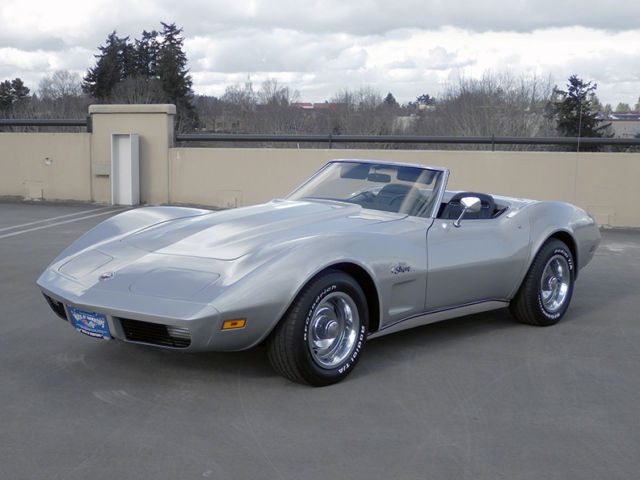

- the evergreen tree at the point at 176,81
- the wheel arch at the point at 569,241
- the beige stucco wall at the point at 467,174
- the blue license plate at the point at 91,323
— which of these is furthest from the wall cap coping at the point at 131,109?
the evergreen tree at the point at 176,81

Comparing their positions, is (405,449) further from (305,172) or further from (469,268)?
(305,172)

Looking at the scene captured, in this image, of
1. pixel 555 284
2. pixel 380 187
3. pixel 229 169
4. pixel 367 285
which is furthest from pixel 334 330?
pixel 229 169

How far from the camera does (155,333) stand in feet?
12.9

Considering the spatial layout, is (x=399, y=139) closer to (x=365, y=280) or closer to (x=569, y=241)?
(x=569, y=241)

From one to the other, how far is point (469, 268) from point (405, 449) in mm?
1945

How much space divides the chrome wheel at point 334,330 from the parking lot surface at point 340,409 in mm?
171

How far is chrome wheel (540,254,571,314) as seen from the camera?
5.84 m

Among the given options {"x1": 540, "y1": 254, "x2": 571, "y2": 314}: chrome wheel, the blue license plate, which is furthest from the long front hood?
{"x1": 540, "y1": 254, "x2": 571, "y2": 314}: chrome wheel

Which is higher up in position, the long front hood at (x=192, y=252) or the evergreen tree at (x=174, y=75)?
the evergreen tree at (x=174, y=75)

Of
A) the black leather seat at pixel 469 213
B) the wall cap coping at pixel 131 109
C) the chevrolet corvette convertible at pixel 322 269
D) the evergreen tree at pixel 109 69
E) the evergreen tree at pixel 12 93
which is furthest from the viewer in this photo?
the evergreen tree at pixel 109 69

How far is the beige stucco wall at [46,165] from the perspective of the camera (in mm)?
14477

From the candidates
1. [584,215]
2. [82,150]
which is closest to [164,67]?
[82,150]

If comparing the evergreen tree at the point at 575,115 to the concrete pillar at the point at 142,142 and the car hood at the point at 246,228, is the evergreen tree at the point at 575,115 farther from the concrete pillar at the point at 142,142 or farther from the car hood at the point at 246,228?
the car hood at the point at 246,228

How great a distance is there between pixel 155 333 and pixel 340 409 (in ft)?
3.36
